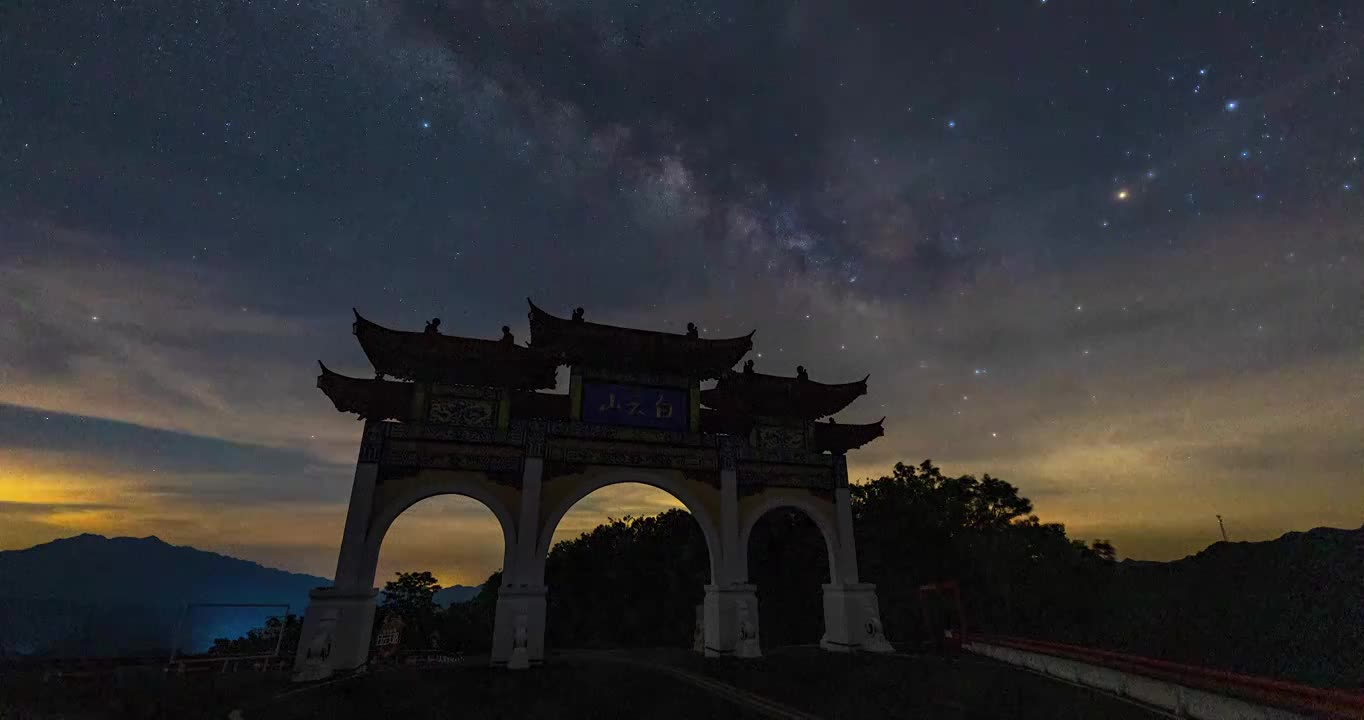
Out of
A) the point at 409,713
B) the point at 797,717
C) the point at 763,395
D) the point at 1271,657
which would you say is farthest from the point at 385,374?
the point at 1271,657

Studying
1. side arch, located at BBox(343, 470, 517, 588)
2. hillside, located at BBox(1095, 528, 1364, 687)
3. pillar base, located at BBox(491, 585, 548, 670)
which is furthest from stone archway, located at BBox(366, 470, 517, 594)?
hillside, located at BBox(1095, 528, 1364, 687)

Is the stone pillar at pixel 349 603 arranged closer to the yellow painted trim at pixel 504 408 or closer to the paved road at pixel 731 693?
the yellow painted trim at pixel 504 408

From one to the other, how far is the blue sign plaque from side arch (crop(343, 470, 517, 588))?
3.38 meters

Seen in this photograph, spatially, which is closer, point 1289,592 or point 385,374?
point 385,374

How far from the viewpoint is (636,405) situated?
1716cm

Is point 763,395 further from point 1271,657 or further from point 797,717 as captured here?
point 1271,657

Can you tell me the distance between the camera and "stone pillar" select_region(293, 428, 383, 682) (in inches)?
475

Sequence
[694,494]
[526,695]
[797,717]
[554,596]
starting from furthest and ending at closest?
[554,596]
[694,494]
[526,695]
[797,717]

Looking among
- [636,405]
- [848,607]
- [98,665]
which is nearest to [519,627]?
[636,405]

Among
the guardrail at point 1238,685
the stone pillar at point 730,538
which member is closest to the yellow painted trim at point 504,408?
the stone pillar at point 730,538

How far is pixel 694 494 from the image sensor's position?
16.8m

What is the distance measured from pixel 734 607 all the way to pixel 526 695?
689 centimetres

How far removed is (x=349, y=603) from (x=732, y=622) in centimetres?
966

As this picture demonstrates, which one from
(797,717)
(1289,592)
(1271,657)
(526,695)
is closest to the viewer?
(797,717)
